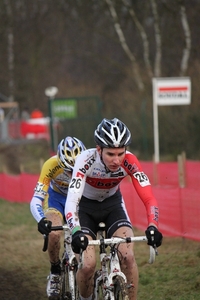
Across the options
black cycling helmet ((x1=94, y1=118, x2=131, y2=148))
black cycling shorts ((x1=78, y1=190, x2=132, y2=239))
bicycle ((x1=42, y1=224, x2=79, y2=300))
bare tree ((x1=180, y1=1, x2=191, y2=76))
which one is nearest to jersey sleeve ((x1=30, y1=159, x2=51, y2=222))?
bicycle ((x1=42, y1=224, x2=79, y2=300))

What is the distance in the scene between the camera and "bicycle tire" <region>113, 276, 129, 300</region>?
5531mm

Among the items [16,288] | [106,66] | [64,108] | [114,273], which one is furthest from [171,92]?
[106,66]

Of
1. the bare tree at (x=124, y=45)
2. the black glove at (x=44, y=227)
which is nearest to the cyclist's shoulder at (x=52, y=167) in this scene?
the black glove at (x=44, y=227)

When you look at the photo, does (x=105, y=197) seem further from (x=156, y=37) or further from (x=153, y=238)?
(x=156, y=37)

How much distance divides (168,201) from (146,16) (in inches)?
824

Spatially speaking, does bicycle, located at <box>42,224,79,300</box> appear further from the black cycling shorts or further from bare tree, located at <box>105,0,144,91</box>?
bare tree, located at <box>105,0,144,91</box>

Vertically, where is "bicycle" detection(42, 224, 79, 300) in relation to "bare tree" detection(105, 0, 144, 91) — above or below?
below

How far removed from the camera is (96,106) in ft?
89.0

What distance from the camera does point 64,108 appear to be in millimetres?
26656

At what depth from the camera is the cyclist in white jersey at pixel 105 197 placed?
5930 mm

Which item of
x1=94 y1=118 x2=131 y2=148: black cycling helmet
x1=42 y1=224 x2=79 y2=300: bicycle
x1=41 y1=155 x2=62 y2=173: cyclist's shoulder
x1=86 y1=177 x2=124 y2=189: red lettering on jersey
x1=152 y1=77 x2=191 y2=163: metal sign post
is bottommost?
x1=42 y1=224 x2=79 y2=300: bicycle

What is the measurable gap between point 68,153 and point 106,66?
36.9m

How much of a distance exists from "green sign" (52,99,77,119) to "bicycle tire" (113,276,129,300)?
21.0 metres

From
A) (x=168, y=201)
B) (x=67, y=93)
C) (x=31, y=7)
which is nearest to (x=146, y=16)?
(x=67, y=93)
